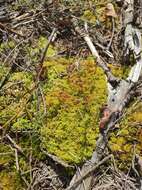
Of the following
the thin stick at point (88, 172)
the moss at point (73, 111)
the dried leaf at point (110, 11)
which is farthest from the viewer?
the dried leaf at point (110, 11)

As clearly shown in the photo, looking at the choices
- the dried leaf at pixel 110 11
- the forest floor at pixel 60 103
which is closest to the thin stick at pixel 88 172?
the forest floor at pixel 60 103

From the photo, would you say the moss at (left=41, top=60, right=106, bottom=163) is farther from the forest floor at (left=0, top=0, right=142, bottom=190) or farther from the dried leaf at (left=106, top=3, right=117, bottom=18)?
the dried leaf at (left=106, top=3, right=117, bottom=18)

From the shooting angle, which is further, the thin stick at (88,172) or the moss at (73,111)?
the moss at (73,111)

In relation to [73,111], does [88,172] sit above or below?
below

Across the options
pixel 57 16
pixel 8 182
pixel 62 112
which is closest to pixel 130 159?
pixel 62 112

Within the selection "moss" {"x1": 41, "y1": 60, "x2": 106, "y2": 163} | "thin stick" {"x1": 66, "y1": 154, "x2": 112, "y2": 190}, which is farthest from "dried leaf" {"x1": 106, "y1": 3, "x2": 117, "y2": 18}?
"thin stick" {"x1": 66, "y1": 154, "x2": 112, "y2": 190}

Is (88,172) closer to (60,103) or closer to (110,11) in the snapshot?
(60,103)

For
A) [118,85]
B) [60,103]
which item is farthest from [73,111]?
[118,85]

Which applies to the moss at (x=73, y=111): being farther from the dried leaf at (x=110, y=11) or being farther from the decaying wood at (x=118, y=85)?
the dried leaf at (x=110, y=11)
